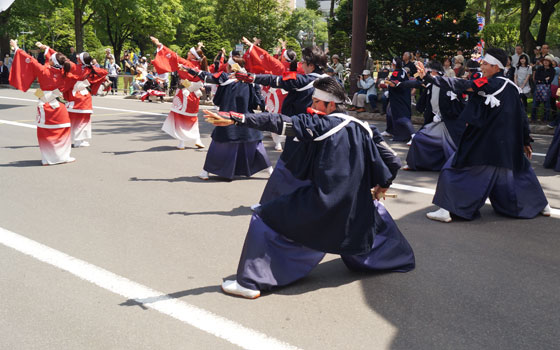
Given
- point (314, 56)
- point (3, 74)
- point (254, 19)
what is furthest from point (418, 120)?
point (3, 74)

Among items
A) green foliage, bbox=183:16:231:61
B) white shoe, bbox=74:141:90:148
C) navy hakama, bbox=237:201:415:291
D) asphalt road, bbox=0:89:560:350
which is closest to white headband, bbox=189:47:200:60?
asphalt road, bbox=0:89:560:350

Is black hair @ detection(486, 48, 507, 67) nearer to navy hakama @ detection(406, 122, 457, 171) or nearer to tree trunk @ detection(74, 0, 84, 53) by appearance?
navy hakama @ detection(406, 122, 457, 171)

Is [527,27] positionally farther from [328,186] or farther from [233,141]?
[328,186]

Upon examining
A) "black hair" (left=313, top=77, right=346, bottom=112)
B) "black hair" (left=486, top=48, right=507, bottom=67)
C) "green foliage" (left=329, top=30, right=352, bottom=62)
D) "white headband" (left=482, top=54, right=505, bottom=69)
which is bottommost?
"black hair" (left=313, top=77, right=346, bottom=112)

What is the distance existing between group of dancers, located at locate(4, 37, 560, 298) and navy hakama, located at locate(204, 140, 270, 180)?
0.06 feet

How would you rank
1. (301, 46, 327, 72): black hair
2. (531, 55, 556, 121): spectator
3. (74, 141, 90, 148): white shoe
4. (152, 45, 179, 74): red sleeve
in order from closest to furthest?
(301, 46, 327, 72): black hair, (152, 45, 179, 74): red sleeve, (74, 141, 90, 148): white shoe, (531, 55, 556, 121): spectator

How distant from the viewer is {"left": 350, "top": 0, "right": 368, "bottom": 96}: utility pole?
54.2 feet

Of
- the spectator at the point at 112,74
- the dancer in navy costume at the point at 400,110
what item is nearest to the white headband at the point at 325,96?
the dancer in navy costume at the point at 400,110

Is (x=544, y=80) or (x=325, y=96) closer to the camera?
(x=325, y=96)

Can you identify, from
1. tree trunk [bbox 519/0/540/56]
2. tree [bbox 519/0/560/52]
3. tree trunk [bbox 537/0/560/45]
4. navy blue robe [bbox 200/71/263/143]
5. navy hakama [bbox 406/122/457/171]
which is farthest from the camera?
tree trunk [bbox 519/0/540/56]

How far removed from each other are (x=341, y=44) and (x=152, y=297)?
2138 centimetres

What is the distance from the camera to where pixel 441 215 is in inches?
245

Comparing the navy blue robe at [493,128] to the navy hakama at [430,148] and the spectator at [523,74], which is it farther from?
the spectator at [523,74]

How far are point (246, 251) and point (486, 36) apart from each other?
31145mm
